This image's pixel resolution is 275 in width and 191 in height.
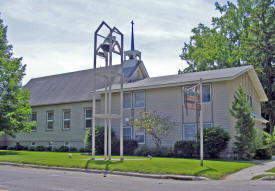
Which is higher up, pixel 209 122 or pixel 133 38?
pixel 133 38

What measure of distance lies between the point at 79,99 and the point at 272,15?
2454 centimetres

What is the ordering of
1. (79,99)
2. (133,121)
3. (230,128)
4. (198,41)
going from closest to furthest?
(230,128)
(133,121)
(79,99)
(198,41)

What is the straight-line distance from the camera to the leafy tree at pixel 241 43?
132 ft

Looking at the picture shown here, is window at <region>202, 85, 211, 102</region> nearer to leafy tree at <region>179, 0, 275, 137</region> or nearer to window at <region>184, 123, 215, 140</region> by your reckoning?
window at <region>184, 123, 215, 140</region>

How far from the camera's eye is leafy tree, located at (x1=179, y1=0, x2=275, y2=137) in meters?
40.2

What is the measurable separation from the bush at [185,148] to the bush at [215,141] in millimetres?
995

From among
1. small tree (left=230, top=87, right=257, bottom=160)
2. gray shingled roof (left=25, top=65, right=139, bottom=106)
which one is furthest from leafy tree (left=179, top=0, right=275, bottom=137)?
small tree (left=230, top=87, right=257, bottom=160)

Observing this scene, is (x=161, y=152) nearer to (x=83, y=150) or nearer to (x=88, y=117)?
(x=83, y=150)

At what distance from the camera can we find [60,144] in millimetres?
33438

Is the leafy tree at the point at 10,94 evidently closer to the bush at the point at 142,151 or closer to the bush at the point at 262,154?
the bush at the point at 142,151

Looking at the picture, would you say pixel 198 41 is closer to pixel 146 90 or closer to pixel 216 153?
pixel 146 90

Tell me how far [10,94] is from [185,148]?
1323 cm

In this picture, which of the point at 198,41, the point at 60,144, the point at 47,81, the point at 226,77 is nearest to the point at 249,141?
the point at 226,77

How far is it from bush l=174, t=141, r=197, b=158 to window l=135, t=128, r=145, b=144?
3.83 meters
